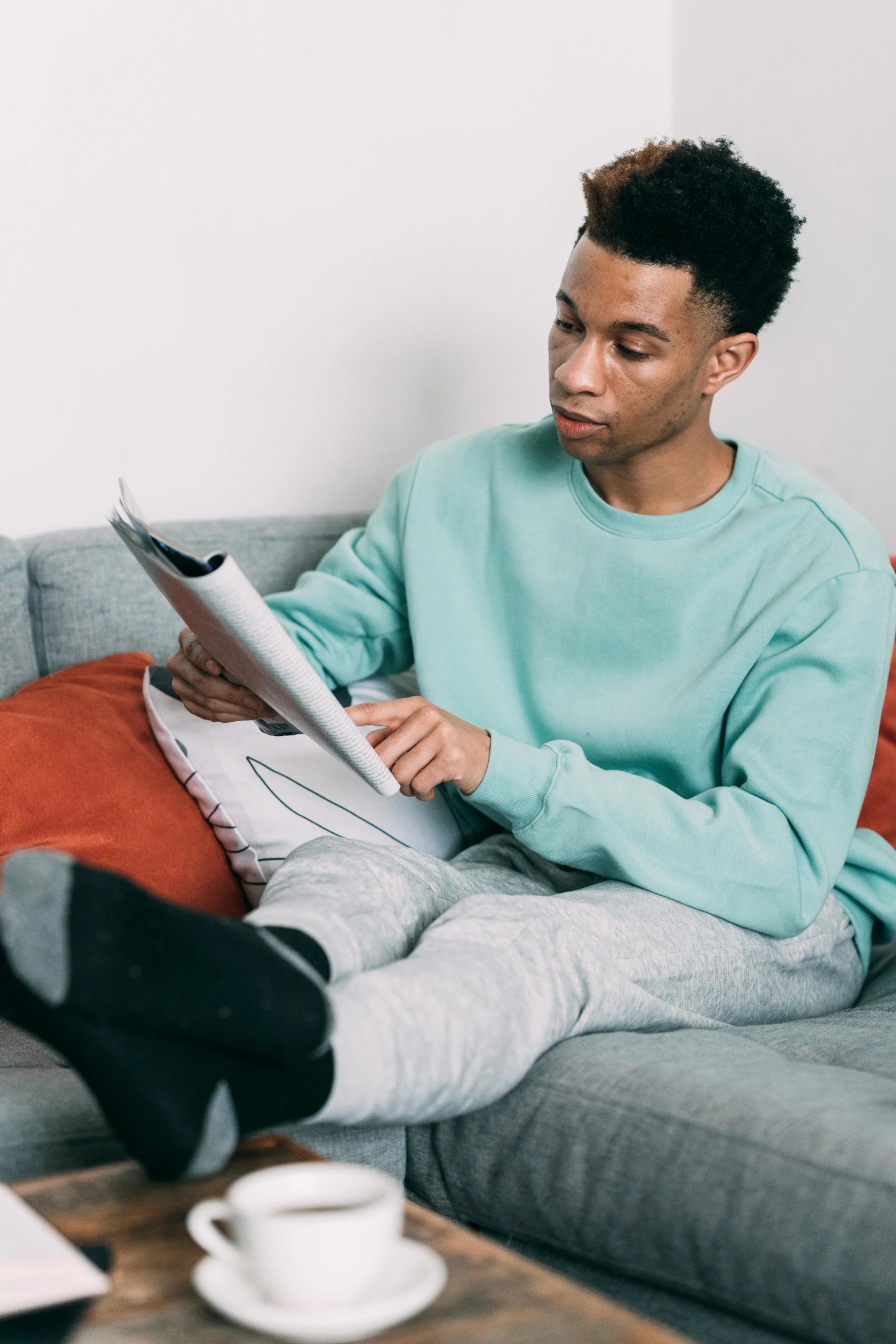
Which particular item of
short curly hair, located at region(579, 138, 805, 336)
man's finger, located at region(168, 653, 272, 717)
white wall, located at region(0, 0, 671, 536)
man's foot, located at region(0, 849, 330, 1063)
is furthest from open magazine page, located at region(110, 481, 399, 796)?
white wall, located at region(0, 0, 671, 536)

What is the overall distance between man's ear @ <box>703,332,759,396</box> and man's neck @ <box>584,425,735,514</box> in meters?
0.05

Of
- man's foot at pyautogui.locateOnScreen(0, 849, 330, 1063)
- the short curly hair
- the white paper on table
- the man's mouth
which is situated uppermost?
the short curly hair

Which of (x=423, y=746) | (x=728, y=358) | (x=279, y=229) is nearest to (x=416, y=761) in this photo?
(x=423, y=746)

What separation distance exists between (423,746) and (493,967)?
11.6 inches

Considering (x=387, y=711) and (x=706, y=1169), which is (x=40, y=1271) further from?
(x=387, y=711)

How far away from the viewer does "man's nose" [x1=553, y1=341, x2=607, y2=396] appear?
1.33 m

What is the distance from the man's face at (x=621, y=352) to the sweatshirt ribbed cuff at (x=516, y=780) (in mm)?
339

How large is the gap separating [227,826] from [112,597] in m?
0.36

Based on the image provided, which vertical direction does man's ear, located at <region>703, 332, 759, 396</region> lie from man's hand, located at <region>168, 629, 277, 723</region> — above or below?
above

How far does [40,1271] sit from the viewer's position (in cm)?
63

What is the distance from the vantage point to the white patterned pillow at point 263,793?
1380 millimetres

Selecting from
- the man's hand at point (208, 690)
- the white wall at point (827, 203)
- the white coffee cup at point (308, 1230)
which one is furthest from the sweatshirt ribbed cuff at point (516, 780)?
the white wall at point (827, 203)

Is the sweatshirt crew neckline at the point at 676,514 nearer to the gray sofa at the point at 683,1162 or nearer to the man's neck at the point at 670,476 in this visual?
the man's neck at the point at 670,476

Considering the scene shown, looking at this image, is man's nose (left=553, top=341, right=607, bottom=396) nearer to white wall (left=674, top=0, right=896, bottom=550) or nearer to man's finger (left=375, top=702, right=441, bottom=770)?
man's finger (left=375, top=702, right=441, bottom=770)
